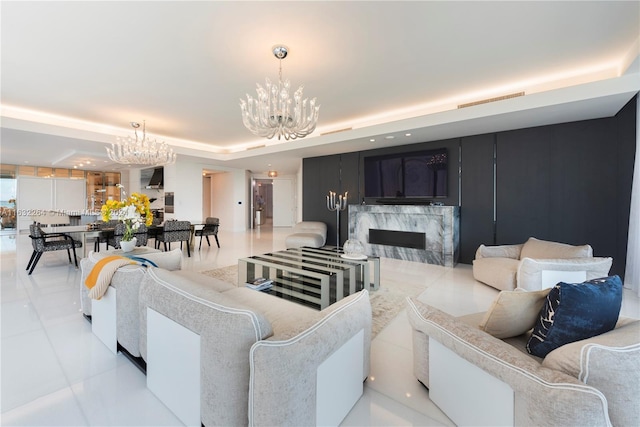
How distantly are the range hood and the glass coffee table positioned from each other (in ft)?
23.6

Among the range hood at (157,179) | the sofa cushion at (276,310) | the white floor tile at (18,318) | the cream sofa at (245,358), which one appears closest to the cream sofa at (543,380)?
the cream sofa at (245,358)

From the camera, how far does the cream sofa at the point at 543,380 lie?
91 centimetres

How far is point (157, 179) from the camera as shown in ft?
31.0

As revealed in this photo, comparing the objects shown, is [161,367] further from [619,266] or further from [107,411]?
[619,266]

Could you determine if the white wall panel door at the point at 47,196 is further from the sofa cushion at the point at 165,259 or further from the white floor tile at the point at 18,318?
the sofa cushion at the point at 165,259

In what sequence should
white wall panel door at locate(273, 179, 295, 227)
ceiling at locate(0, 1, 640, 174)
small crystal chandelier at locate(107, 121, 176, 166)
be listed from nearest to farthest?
ceiling at locate(0, 1, 640, 174), small crystal chandelier at locate(107, 121, 176, 166), white wall panel door at locate(273, 179, 295, 227)

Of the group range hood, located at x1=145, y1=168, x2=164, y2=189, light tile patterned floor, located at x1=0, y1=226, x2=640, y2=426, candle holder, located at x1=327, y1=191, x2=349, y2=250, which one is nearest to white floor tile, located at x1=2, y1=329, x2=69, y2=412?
light tile patterned floor, located at x1=0, y1=226, x2=640, y2=426

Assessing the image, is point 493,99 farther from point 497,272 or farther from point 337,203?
point 337,203

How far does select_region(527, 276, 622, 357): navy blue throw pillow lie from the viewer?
1196mm

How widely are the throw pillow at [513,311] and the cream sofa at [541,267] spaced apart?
6.85 ft

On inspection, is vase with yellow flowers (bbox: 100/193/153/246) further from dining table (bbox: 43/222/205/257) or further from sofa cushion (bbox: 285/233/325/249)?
sofa cushion (bbox: 285/233/325/249)

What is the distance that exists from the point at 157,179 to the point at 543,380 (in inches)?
423

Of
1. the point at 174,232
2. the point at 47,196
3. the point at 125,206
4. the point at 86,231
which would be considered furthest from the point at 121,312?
the point at 47,196

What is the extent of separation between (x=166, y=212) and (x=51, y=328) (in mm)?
7203
